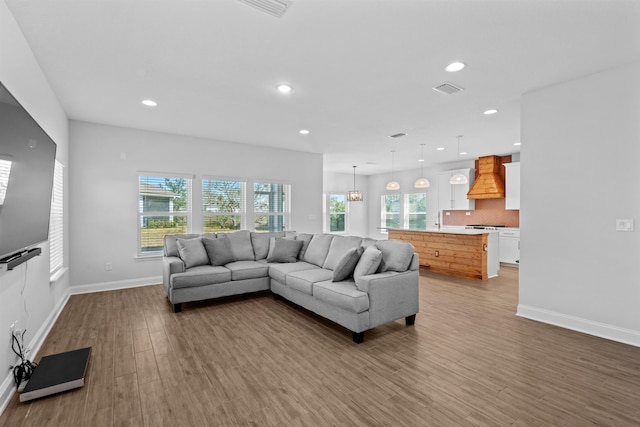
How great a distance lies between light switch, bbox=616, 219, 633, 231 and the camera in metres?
3.03

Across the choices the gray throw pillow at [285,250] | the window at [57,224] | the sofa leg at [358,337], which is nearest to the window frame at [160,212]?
the window at [57,224]

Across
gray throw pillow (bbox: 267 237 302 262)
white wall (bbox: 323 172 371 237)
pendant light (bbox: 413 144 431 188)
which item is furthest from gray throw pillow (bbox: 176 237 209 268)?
white wall (bbox: 323 172 371 237)

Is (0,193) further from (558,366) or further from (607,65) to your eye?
(607,65)

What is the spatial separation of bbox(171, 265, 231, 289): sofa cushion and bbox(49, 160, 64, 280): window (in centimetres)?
144

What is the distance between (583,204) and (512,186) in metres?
4.23

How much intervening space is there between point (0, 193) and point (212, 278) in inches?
105

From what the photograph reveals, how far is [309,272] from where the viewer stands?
404 centimetres

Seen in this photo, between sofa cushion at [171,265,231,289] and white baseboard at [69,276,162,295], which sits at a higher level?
sofa cushion at [171,265,231,289]

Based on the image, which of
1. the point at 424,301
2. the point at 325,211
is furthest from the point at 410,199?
the point at 424,301

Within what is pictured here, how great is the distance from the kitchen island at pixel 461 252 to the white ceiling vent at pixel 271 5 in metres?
5.23

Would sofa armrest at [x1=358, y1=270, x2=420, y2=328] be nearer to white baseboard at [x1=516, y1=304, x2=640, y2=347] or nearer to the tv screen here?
white baseboard at [x1=516, y1=304, x2=640, y2=347]

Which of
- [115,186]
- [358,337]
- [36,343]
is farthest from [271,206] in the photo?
[36,343]

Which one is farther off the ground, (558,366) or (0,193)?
(0,193)

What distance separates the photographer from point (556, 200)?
3.51m
